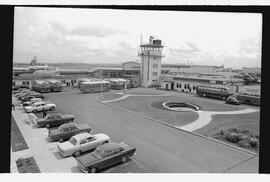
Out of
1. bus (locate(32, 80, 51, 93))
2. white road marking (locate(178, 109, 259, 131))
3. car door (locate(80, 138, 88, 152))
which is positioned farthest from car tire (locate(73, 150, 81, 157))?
bus (locate(32, 80, 51, 93))

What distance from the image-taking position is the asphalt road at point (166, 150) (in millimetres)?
11883

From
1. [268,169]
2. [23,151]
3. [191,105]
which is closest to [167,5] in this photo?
[268,169]

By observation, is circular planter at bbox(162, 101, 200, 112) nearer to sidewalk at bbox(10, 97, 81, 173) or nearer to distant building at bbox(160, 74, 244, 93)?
distant building at bbox(160, 74, 244, 93)

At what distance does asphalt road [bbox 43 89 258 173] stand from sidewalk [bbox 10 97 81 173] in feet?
8.53

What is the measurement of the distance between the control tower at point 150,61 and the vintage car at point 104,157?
126 ft

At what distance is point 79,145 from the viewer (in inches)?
518

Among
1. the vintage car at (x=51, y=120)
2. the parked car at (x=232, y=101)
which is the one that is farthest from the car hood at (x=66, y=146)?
the parked car at (x=232, y=101)

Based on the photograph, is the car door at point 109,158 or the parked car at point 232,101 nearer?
the car door at point 109,158

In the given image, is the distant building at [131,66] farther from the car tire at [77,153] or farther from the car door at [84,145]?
the car tire at [77,153]

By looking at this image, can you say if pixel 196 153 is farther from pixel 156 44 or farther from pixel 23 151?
pixel 156 44

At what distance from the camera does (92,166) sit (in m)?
11.0

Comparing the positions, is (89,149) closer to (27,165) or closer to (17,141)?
(27,165)

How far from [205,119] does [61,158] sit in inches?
597

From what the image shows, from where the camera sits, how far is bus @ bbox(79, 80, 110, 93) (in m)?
36.7
